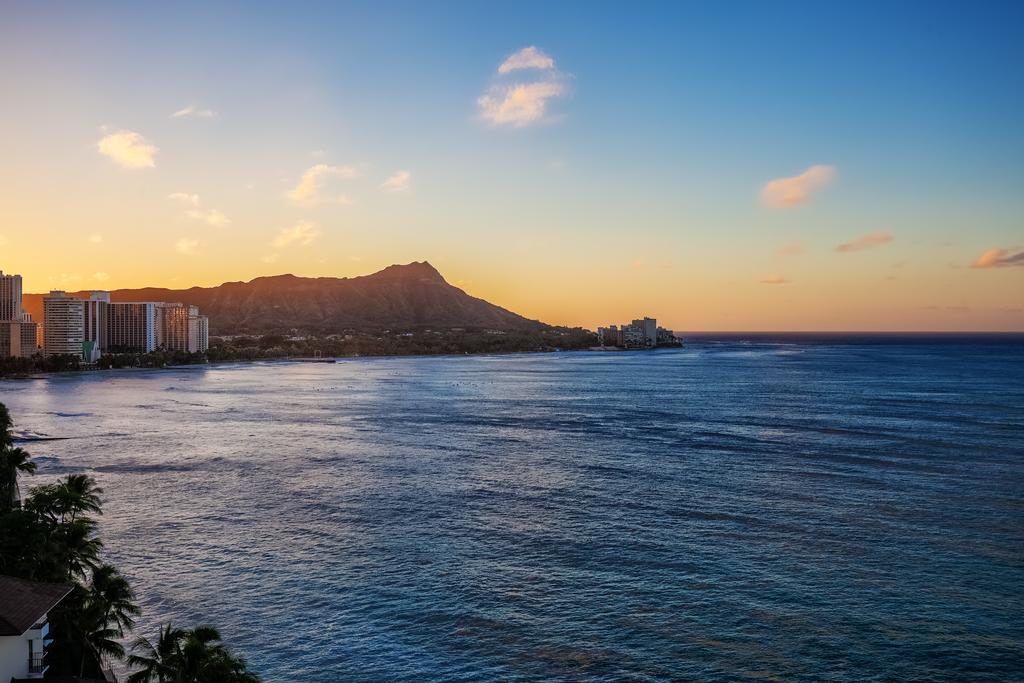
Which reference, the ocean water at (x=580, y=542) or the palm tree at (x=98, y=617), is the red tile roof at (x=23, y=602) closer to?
the palm tree at (x=98, y=617)

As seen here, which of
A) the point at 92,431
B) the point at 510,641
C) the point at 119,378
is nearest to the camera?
the point at 510,641

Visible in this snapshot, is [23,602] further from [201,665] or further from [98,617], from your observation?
[201,665]

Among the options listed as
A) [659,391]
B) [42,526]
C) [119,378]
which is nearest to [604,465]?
[42,526]

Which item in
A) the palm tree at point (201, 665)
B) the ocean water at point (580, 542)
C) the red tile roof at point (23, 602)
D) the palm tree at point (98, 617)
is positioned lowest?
the ocean water at point (580, 542)

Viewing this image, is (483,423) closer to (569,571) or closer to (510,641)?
(569,571)

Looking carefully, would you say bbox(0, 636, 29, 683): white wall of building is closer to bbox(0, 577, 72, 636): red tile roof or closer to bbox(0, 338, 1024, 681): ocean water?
bbox(0, 577, 72, 636): red tile roof

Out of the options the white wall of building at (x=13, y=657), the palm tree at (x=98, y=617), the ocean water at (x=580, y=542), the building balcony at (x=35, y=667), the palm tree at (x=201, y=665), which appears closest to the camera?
the palm tree at (x=201, y=665)

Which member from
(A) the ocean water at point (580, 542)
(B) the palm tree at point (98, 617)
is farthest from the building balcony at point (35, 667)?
(A) the ocean water at point (580, 542)

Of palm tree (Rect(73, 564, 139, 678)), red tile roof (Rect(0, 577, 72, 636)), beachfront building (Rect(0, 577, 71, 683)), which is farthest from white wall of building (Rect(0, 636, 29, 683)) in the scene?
palm tree (Rect(73, 564, 139, 678))
